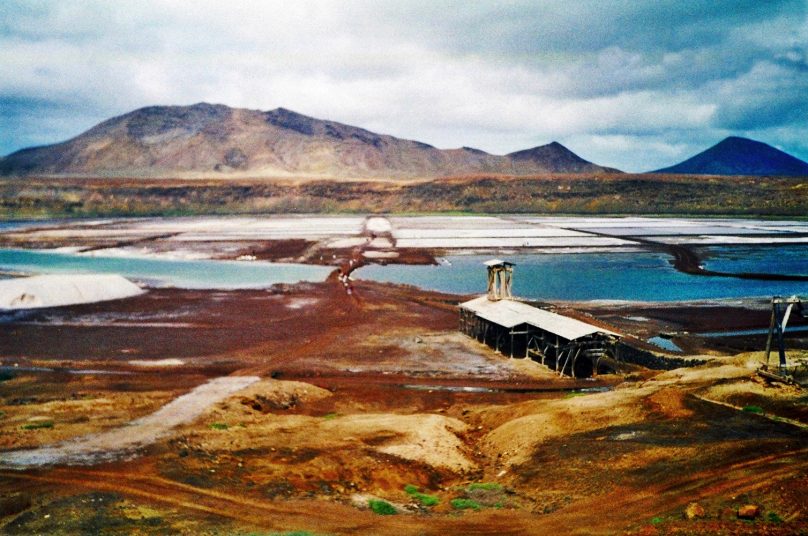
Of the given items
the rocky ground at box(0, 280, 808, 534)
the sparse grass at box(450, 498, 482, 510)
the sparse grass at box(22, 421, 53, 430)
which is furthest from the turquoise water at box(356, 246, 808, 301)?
the sparse grass at box(450, 498, 482, 510)

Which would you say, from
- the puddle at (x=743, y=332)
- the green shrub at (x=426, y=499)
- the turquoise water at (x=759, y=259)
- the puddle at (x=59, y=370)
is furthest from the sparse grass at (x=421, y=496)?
the turquoise water at (x=759, y=259)

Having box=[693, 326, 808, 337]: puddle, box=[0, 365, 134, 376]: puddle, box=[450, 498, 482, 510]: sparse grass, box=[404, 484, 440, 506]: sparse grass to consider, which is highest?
box=[693, 326, 808, 337]: puddle

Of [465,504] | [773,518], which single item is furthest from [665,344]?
[773,518]

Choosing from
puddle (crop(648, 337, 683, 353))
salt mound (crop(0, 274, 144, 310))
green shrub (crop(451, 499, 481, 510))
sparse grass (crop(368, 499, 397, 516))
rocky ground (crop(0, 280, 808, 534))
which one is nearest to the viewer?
rocky ground (crop(0, 280, 808, 534))

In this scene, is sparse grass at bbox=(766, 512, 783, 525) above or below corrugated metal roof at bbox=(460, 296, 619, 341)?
below

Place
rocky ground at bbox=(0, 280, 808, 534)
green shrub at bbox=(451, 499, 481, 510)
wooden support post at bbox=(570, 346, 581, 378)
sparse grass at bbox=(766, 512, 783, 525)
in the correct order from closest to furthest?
sparse grass at bbox=(766, 512, 783, 525), rocky ground at bbox=(0, 280, 808, 534), green shrub at bbox=(451, 499, 481, 510), wooden support post at bbox=(570, 346, 581, 378)

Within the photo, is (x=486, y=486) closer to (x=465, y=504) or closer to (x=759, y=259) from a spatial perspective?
(x=465, y=504)

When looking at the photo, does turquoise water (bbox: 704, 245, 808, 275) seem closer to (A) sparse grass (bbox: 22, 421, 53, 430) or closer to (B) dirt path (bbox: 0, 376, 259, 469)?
(B) dirt path (bbox: 0, 376, 259, 469)

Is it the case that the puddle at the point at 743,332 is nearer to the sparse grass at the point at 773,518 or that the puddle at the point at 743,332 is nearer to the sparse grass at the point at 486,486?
the sparse grass at the point at 486,486
